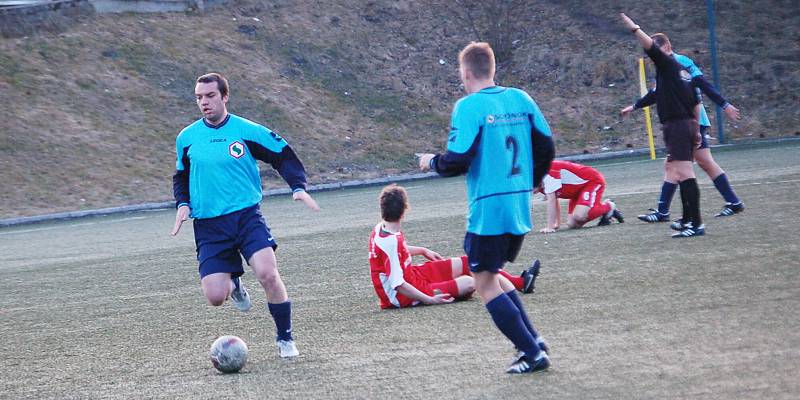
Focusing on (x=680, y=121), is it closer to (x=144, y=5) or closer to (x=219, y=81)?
(x=219, y=81)

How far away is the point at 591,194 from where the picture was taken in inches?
476

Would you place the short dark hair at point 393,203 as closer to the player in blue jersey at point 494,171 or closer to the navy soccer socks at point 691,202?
the player in blue jersey at point 494,171

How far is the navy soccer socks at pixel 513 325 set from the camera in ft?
18.8

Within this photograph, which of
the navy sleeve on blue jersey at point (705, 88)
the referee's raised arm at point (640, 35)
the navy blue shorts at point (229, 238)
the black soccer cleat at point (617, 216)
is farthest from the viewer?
the black soccer cleat at point (617, 216)

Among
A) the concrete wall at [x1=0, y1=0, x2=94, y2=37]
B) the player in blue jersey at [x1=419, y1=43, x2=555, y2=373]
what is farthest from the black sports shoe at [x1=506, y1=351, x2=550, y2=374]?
the concrete wall at [x1=0, y1=0, x2=94, y2=37]

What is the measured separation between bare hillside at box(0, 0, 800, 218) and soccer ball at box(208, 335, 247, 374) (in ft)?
58.9

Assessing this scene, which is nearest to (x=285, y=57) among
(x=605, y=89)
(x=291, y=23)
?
(x=291, y=23)

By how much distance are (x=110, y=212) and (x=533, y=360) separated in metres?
18.6

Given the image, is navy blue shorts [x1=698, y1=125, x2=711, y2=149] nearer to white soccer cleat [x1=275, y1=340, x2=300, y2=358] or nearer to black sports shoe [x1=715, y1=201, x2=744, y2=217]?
black sports shoe [x1=715, y1=201, x2=744, y2=217]

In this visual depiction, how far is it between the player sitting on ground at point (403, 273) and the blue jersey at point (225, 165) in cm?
96

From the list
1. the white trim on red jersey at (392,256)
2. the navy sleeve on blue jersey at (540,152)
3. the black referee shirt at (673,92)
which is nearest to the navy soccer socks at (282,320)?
the white trim on red jersey at (392,256)

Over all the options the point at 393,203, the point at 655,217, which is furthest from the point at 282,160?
the point at 655,217

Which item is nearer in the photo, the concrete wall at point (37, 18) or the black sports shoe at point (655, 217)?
the black sports shoe at point (655, 217)

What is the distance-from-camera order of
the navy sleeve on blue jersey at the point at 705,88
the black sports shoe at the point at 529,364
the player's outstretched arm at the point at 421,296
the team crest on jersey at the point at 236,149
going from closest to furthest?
the black sports shoe at the point at 529,364
the team crest on jersey at the point at 236,149
the player's outstretched arm at the point at 421,296
the navy sleeve on blue jersey at the point at 705,88
